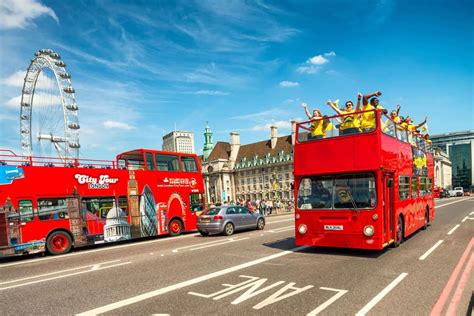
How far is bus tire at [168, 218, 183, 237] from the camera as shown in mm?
18234

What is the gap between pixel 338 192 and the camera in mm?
9484

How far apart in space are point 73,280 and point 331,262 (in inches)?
259

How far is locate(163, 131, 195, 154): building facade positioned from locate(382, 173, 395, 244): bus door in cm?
15423

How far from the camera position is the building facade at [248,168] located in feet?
328

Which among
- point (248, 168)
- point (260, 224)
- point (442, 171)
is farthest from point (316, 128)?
point (442, 171)

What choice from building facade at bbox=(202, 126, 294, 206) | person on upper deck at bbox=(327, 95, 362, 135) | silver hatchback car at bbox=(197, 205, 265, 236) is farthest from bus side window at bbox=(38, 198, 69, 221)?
building facade at bbox=(202, 126, 294, 206)

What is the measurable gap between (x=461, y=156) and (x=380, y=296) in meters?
168

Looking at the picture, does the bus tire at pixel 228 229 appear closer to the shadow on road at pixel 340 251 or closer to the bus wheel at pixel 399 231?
the shadow on road at pixel 340 251

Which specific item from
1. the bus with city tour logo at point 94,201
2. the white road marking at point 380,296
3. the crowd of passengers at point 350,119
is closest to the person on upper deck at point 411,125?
the crowd of passengers at point 350,119

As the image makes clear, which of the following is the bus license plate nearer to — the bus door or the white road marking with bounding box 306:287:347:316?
the bus door

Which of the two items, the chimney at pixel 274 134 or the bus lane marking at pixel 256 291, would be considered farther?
the chimney at pixel 274 134

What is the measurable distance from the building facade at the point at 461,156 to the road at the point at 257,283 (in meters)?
157

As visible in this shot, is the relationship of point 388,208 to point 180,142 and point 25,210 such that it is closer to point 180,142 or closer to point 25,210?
point 25,210

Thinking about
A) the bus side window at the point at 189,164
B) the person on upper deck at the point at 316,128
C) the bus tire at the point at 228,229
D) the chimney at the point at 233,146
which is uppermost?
the chimney at the point at 233,146
